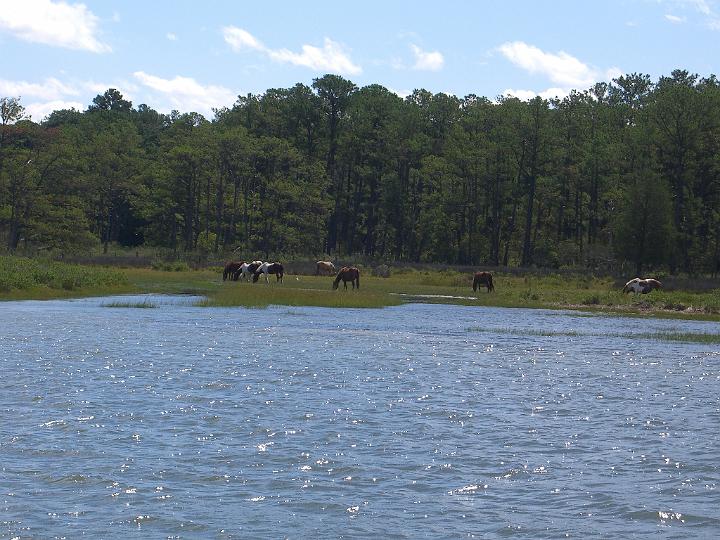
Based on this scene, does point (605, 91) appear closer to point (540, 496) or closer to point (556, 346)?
point (556, 346)

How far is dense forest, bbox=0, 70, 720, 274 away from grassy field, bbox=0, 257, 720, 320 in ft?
73.2

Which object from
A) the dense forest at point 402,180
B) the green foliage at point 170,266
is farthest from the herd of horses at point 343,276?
the dense forest at point 402,180

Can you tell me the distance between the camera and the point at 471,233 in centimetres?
10500

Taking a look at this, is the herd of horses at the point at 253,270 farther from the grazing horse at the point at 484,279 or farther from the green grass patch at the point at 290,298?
the grazing horse at the point at 484,279

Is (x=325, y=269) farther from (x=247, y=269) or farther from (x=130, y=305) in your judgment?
(x=130, y=305)

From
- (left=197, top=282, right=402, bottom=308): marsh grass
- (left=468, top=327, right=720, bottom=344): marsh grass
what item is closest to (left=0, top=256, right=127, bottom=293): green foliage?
(left=197, top=282, right=402, bottom=308): marsh grass

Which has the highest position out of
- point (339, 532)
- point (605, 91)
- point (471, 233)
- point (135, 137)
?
point (605, 91)

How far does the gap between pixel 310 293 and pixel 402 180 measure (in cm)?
6289

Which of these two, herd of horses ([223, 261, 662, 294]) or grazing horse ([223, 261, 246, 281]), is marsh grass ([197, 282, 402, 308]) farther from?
grazing horse ([223, 261, 246, 281])

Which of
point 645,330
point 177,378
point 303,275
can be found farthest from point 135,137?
point 177,378

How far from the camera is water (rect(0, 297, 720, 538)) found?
40.9ft

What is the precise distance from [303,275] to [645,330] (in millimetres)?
40834

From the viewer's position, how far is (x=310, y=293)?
5456 cm

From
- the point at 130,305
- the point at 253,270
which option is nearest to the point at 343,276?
the point at 253,270
